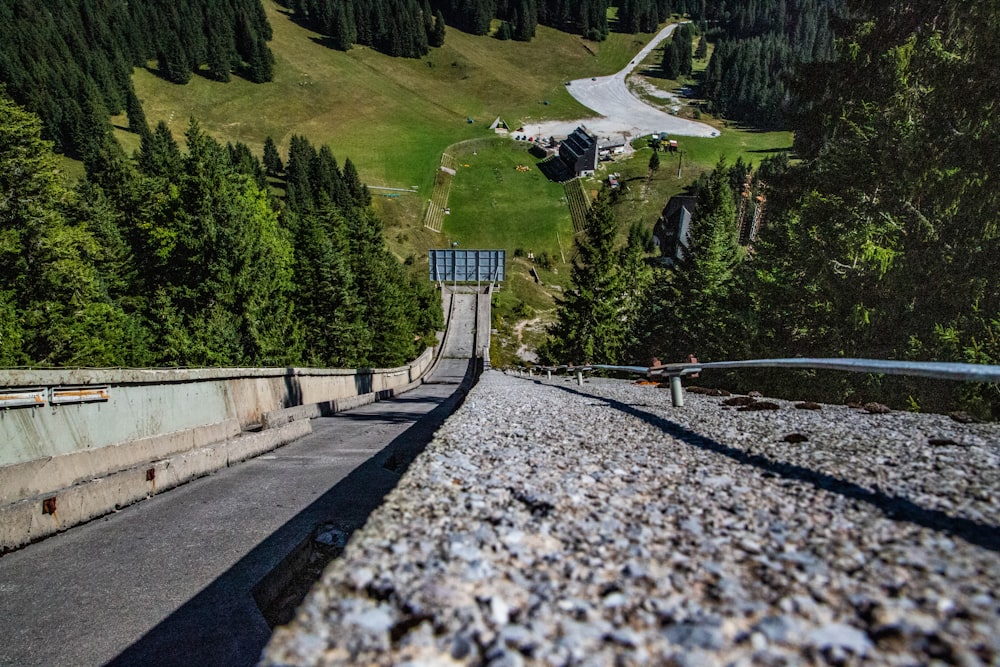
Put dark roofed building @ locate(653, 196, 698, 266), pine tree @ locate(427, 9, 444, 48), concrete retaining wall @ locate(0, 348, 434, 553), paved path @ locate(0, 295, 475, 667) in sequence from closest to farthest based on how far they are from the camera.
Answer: paved path @ locate(0, 295, 475, 667), concrete retaining wall @ locate(0, 348, 434, 553), dark roofed building @ locate(653, 196, 698, 266), pine tree @ locate(427, 9, 444, 48)

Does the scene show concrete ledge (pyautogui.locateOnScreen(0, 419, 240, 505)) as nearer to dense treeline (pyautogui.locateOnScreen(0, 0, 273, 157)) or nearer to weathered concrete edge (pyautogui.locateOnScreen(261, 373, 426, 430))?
weathered concrete edge (pyautogui.locateOnScreen(261, 373, 426, 430))

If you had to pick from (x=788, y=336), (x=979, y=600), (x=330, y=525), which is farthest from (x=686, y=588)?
(x=788, y=336)

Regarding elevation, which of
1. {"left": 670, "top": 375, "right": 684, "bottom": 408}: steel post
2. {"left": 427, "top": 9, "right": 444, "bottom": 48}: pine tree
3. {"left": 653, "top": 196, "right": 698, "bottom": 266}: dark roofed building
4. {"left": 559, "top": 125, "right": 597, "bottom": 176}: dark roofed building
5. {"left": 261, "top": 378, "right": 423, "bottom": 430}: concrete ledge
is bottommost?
{"left": 261, "top": 378, "right": 423, "bottom": 430}: concrete ledge

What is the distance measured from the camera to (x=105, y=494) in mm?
8352

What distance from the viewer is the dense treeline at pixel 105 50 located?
100250mm

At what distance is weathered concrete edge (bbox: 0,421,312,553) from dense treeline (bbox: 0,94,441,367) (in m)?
20.4

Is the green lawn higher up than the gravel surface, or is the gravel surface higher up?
the green lawn

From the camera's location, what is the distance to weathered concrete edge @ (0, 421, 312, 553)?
6.98m

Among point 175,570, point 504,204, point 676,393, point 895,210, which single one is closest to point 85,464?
point 175,570

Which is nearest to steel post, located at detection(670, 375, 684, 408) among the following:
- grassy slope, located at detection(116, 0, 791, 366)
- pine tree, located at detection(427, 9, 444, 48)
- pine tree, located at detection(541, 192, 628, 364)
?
pine tree, located at detection(541, 192, 628, 364)

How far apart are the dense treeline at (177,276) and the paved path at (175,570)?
22748 millimetres

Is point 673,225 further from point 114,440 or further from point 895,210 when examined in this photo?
point 114,440

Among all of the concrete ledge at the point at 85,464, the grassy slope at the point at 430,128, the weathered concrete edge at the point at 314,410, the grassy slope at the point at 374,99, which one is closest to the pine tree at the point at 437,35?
the grassy slope at the point at 374,99

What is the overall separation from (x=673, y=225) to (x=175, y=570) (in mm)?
115238
